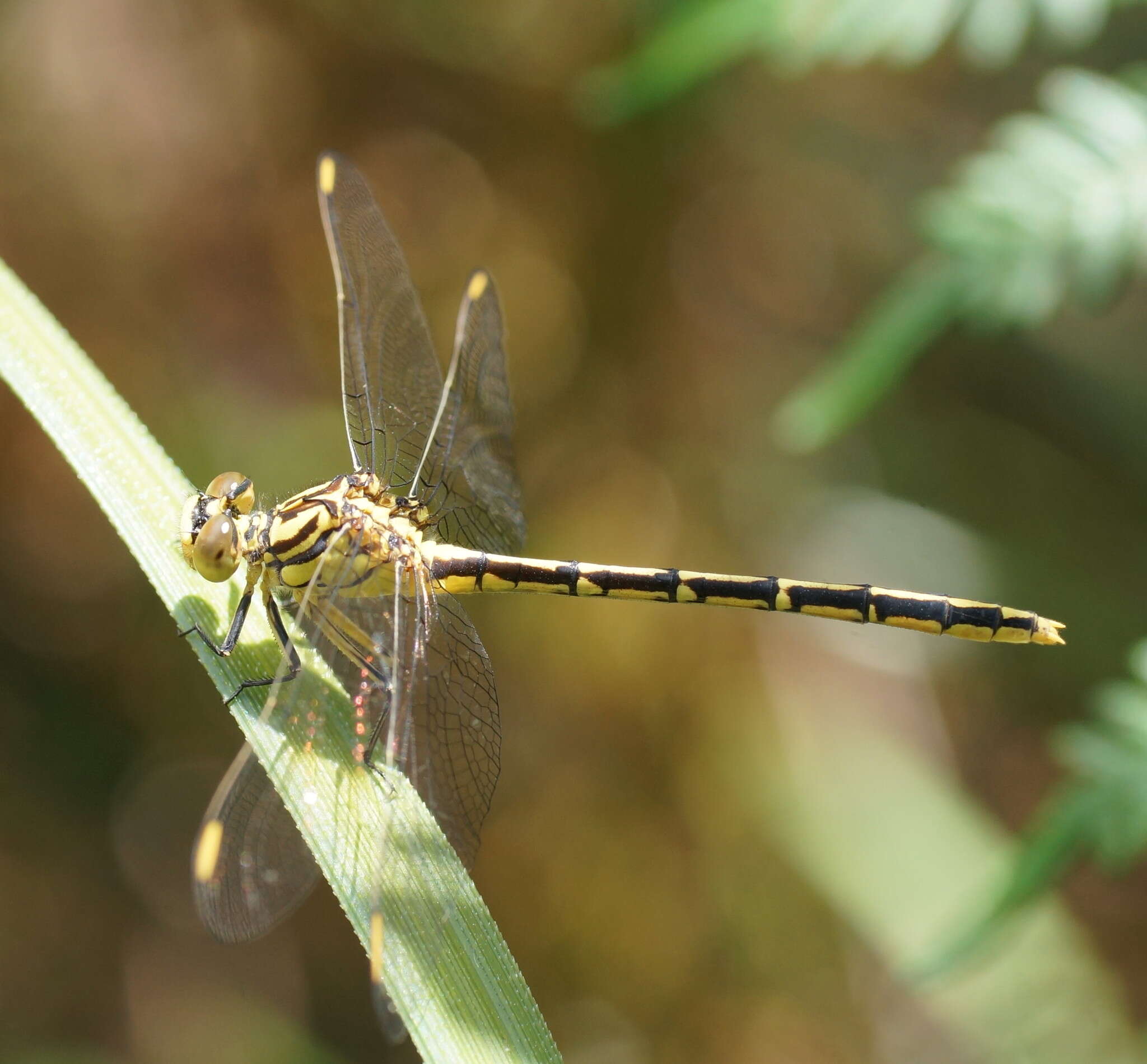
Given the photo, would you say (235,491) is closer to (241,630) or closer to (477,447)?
(241,630)

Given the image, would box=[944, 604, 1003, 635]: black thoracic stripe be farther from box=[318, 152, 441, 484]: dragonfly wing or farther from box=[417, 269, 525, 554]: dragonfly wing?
box=[318, 152, 441, 484]: dragonfly wing

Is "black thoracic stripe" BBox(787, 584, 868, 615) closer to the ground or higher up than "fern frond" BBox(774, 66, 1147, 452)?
closer to the ground

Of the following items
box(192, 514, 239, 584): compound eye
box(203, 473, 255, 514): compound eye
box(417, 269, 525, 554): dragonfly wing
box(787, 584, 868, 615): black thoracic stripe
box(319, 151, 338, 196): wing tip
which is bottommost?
box(192, 514, 239, 584): compound eye

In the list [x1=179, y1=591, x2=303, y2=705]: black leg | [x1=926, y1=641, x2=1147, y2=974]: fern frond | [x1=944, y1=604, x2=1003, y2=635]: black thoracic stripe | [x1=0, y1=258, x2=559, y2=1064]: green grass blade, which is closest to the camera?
[x1=0, y1=258, x2=559, y2=1064]: green grass blade

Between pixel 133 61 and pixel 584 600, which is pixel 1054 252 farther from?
pixel 133 61

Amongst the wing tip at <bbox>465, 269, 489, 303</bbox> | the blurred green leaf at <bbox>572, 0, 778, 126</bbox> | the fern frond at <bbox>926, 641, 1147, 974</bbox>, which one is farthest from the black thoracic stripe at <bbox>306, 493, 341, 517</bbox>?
the fern frond at <bbox>926, 641, 1147, 974</bbox>

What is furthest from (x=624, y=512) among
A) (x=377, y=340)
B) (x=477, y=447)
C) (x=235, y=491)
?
(x=235, y=491)
